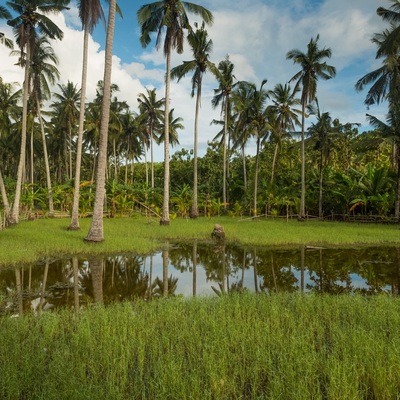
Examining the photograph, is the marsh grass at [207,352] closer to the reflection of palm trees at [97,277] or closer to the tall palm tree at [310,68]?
the reflection of palm trees at [97,277]

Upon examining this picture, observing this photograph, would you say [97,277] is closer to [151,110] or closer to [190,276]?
[190,276]

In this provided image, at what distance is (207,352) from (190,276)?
6457 millimetres

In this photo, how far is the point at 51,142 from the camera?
46219mm

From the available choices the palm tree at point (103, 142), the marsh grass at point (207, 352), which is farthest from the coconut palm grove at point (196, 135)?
the marsh grass at point (207, 352)

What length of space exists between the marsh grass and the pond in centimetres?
201

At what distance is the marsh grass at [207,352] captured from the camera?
12.4 ft

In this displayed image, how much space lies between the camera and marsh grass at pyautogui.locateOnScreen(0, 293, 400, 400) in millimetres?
3779

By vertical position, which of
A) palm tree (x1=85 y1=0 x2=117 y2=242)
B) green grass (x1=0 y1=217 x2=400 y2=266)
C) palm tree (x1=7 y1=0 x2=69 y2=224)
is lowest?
green grass (x1=0 y1=217 x2=400 y2=266)

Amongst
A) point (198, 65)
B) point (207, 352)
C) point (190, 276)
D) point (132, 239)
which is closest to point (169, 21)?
Answer: point (198, 65)

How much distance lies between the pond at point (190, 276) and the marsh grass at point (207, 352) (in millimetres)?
2010

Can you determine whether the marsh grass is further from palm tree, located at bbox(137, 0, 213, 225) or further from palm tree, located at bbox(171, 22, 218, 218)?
palm tree, located at bbox(171, 22, 218, 218)

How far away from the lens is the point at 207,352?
15.4 ft

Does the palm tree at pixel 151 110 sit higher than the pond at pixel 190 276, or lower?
higher

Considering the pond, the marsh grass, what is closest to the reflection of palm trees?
the pond
